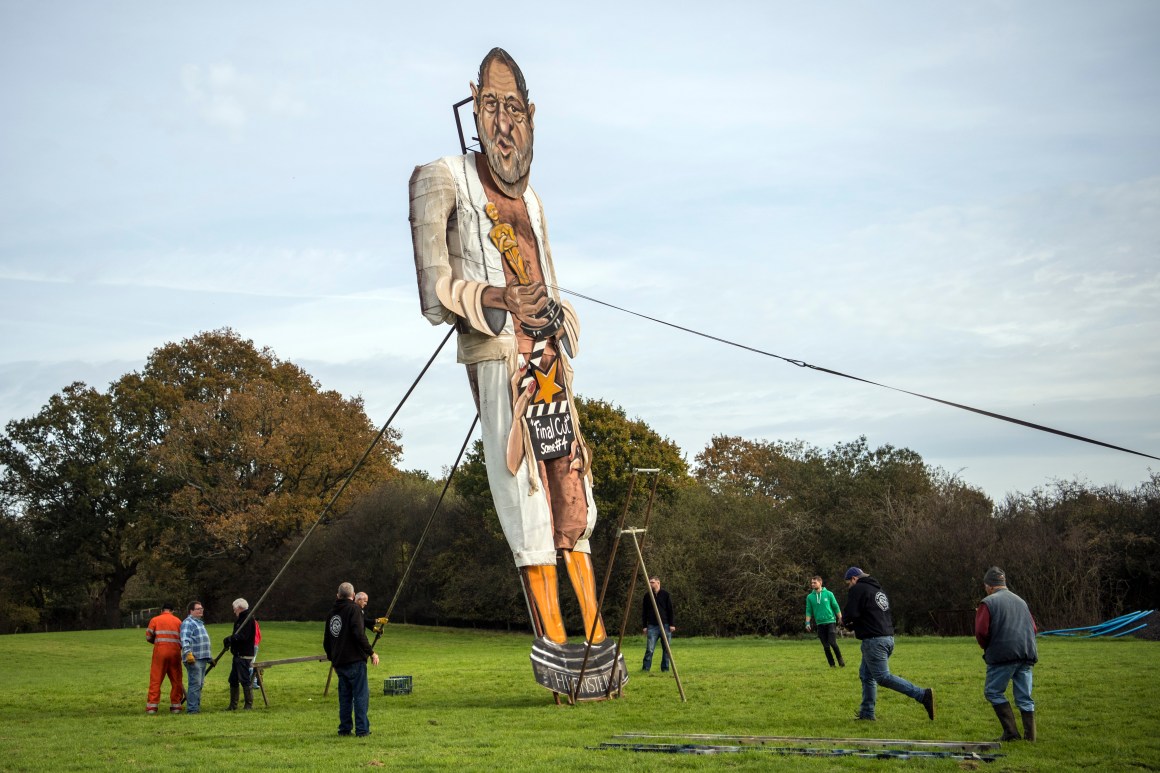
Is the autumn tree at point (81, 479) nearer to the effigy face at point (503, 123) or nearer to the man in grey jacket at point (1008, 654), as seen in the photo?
the effigy face at point (503, 123)

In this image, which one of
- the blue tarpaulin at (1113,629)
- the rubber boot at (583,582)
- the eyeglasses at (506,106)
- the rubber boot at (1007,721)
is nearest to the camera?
the rubber boot at (1007,721)

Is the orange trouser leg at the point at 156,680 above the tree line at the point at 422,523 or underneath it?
underneath

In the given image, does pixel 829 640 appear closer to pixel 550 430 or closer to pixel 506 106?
pixel 550 430

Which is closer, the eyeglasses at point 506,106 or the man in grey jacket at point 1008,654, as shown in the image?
the man in grey jacket at point 1008,654

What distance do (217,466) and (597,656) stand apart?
107ft

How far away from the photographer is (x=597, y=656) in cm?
1534

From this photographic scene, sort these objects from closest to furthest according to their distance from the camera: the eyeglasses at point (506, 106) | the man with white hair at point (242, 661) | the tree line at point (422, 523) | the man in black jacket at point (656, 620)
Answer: the man with white hair at point (242, 661), the eyeglasses at point (506, 106), the man in black jacket at point (656, 620), the tree line at point (422, 523)

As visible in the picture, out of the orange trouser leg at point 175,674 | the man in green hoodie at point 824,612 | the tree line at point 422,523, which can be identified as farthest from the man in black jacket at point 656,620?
the tree line at point 422,523

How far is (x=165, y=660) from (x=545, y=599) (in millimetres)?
5568

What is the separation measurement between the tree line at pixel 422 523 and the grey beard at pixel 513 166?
20706 mm

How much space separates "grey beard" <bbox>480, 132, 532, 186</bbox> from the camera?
1695cm

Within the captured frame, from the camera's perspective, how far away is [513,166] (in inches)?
675

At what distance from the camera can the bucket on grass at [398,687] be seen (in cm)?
1691

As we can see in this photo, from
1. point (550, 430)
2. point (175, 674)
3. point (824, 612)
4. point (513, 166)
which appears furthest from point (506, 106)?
point (824, 612)
